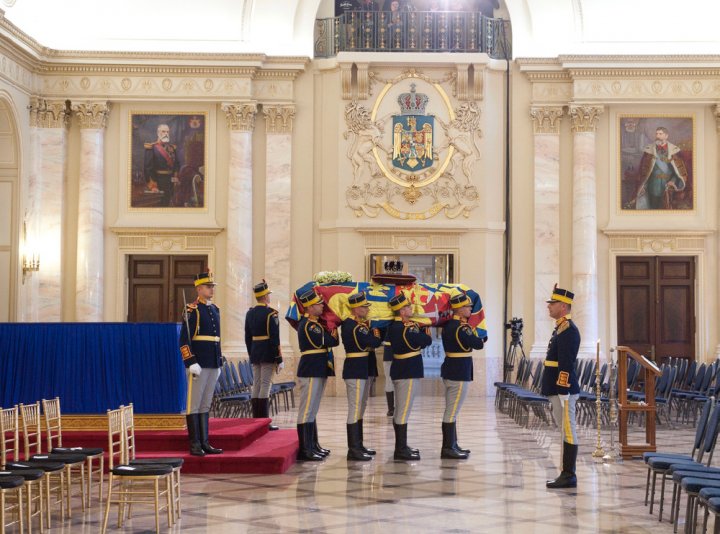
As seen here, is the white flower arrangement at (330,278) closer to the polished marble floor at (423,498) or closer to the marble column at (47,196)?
the polished marble floor at (423,498)

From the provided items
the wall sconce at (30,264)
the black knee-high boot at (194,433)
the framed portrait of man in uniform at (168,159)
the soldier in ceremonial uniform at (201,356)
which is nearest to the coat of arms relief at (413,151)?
the framed portrait of man in uniform at (168,159)

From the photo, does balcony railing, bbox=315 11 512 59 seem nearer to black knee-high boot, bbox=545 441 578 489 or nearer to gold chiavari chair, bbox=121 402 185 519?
black knee-high boot, bbox=545 441 578 489

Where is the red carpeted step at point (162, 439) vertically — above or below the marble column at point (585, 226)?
below

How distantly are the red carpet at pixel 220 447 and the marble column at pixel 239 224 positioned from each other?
814 centimetres

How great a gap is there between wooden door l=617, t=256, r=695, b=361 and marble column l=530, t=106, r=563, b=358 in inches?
56.7

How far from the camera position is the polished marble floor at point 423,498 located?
8117mm

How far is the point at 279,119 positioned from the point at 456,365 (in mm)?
9806

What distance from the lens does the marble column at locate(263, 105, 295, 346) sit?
2006 cm

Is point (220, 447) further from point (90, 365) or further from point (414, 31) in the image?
point (414, 31)

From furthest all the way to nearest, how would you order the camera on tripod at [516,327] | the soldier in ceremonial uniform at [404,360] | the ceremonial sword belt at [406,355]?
the camera on tripod at [516,327], the ceremonial sword belt at [406,355], the soldier in ceremonial uniform at [404,360]

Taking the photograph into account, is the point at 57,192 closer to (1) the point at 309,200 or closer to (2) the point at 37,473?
(1) the point at 309,200

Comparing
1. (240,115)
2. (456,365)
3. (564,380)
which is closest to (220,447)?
(456,365)

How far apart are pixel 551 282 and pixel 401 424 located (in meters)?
9.32

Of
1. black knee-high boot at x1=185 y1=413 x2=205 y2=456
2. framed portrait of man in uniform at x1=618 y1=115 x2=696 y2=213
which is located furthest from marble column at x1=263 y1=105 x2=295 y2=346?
black knee-high boot at x1=185 y1=413 x2=205 y2=456
